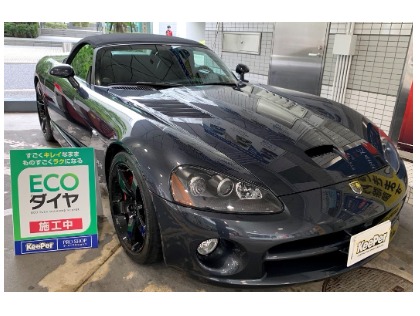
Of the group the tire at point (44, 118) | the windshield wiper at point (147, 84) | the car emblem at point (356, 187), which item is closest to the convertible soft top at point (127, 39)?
the windshield wiper at point (147, 84)

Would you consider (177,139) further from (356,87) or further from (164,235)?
(356,87)

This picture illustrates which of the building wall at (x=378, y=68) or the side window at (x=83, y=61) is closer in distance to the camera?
the side window at (x=83, y=61)

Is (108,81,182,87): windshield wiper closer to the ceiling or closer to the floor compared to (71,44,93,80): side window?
closer to the floor

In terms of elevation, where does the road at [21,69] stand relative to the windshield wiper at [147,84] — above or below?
below

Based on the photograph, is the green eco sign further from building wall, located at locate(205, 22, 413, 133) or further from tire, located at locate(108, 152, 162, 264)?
building wall, located at locate(205, 22, 413, 133)

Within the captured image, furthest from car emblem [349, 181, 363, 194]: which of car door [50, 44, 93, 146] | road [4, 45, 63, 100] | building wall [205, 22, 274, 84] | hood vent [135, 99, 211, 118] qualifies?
road [4, 45, 63, 100]

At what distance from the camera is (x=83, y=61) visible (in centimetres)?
291

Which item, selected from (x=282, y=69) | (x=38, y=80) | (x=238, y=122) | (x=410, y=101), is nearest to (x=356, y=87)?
(x=410, y=101)

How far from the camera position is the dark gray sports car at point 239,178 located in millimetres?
1483

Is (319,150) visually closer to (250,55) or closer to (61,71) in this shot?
(61,71)

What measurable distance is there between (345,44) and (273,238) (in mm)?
3455

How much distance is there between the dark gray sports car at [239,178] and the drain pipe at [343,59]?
6.53 feet

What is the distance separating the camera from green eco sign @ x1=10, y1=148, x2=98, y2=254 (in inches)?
76.6

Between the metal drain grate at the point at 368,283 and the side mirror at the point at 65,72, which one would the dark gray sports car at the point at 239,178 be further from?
the metal drain grate at the point at 368,283
